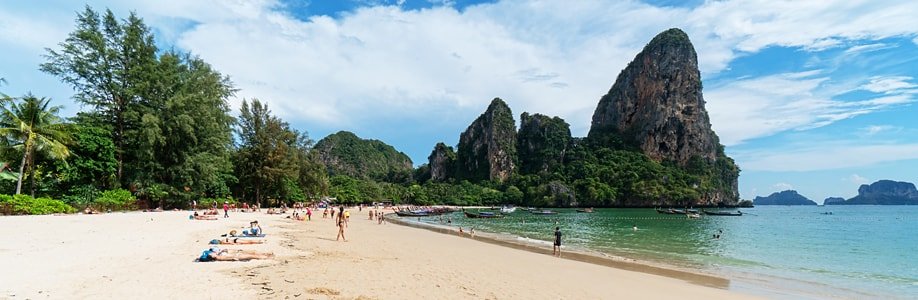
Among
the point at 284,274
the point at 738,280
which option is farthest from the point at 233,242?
the point at 738,280

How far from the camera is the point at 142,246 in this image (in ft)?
42.8

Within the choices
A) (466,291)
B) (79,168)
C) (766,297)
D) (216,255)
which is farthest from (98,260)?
(79,168)

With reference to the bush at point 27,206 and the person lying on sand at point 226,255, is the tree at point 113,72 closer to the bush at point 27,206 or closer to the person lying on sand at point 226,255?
the bush at point 27,206

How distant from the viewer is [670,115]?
150 m

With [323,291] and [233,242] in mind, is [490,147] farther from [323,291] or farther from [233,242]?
[323,291]

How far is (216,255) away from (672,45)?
171 m

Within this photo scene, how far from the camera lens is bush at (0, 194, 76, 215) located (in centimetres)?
2331

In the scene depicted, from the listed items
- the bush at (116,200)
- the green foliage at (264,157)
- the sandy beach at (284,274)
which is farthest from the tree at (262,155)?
the sandy beach at (284,274)

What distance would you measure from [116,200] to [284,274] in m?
29.5

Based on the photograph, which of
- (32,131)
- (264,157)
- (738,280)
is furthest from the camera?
(264,157)

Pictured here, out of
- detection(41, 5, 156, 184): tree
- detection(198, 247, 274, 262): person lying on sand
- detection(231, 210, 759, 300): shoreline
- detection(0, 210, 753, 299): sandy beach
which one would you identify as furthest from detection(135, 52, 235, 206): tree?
detection(198, 247, 274, 262): person lying on sand

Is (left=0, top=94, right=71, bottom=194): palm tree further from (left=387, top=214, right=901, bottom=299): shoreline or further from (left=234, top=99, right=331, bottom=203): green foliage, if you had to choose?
(left=387, top=214, right=901, bottom=299): shoreline

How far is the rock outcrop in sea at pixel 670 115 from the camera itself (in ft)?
487

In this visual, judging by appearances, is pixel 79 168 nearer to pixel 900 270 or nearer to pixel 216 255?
pixel 216 255
